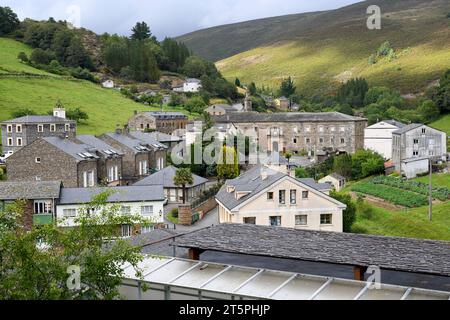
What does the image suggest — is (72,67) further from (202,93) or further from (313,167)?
(313,167)

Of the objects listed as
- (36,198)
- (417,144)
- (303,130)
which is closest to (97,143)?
(36,198)

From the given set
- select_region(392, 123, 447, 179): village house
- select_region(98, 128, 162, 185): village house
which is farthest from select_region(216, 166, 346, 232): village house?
select_region(392, 123, 447, 179): village house

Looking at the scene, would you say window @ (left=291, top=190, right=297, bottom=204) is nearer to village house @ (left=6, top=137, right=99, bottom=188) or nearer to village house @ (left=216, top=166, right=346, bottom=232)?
village house @ (left=216, top=166, right=346, bottom=232)

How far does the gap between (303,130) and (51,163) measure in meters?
59.4

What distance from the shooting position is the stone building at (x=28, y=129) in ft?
257

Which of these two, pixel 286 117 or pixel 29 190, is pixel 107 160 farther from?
pixel 286 117

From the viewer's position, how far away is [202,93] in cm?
15262

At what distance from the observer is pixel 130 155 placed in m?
71.1

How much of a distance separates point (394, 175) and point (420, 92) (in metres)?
124

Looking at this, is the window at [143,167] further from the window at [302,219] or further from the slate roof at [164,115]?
the window at [302,219]

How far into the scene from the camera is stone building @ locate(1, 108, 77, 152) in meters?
78.2

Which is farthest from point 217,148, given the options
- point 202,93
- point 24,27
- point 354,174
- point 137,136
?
point 24,27

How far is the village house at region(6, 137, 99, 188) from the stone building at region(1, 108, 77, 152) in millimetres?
17896

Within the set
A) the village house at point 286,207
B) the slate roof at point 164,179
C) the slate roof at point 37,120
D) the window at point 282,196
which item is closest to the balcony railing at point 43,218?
the slate roof at point 164,179
